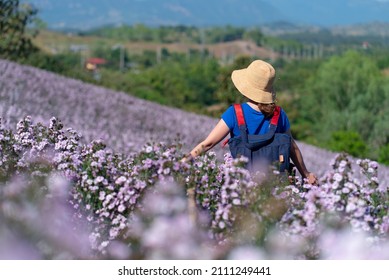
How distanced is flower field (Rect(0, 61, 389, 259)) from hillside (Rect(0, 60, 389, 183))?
341 cm

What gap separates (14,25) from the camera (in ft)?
101

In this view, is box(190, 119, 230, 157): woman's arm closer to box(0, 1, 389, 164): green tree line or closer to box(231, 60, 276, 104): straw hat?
box(231, 60, 276, 104): straw hat

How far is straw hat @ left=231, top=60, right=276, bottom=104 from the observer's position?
5.29m

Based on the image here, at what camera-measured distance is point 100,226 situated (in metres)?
4.05

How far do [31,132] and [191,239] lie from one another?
8.35ft

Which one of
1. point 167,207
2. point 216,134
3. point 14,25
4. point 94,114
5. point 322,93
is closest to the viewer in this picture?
point 167,207

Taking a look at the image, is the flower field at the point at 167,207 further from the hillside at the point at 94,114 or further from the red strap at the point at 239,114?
the hillside at the point at 94,114

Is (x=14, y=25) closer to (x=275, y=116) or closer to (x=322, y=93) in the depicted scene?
(x=275, y=116)

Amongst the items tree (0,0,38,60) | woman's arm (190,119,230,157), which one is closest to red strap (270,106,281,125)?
woman's arm (190,119,230,157)

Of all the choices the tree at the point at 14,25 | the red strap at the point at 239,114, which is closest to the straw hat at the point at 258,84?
the red strap at the point at 239,114

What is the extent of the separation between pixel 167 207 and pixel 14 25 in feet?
95.7

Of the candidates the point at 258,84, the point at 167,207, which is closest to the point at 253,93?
the point at 258,84

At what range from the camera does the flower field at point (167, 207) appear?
3061 mm

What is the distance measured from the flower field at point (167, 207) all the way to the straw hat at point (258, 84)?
502 mm
